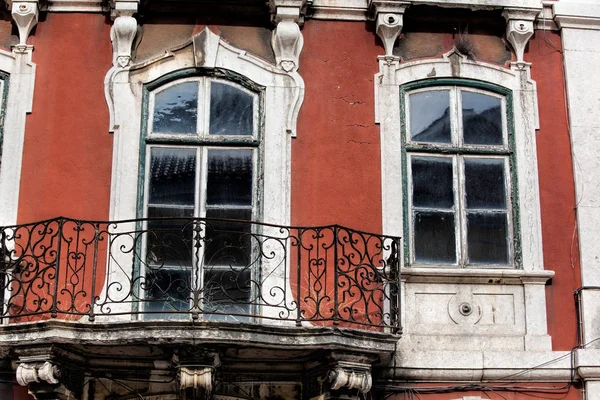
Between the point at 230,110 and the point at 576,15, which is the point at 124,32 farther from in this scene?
the point at 576,15

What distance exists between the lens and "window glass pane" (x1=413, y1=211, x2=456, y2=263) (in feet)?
33.5

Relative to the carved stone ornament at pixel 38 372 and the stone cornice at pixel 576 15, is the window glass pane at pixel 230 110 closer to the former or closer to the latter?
the carved stone ornament at pixel 38 372

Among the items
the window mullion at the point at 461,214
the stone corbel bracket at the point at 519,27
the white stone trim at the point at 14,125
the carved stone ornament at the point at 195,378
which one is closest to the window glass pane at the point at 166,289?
the carved stone ornament at the point at 195,378

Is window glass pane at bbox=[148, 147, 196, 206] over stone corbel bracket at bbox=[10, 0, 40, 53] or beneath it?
beneath

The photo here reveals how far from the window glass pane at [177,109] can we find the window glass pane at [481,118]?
2.46m

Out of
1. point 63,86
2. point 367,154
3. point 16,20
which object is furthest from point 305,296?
point 16,20

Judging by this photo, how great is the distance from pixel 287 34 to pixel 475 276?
9.03 ft

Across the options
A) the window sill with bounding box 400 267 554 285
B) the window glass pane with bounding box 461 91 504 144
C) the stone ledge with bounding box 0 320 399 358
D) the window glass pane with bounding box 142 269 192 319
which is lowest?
the stone ledge with bounding box 0 320 399 358

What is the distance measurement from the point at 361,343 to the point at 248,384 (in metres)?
1.09

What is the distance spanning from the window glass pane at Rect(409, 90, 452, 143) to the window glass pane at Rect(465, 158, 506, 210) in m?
0.34

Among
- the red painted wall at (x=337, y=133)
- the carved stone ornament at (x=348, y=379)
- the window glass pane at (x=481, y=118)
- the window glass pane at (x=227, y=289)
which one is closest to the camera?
the carved stone ornament at (x=348, y=379)

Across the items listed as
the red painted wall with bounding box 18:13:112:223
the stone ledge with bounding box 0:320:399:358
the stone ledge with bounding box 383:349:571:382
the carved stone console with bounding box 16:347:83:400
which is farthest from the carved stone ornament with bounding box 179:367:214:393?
the red painted wall with bounding box 18:13:112:223

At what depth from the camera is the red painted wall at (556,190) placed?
33.1ft

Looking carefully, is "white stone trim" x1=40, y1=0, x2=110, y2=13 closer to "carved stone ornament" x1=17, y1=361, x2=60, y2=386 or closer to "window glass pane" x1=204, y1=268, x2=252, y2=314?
"window glass pane" x1=204, y1=268, x2=252, y2=314
